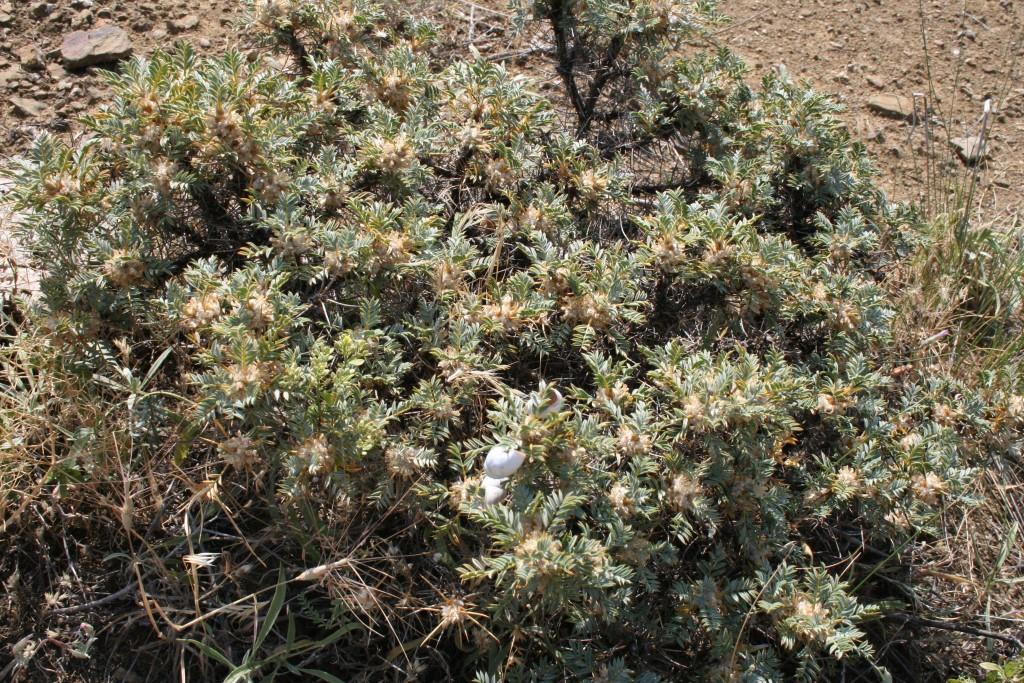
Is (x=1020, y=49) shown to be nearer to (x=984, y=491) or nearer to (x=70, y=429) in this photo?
(x=984, y=491)

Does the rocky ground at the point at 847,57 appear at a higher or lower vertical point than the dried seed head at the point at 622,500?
higher

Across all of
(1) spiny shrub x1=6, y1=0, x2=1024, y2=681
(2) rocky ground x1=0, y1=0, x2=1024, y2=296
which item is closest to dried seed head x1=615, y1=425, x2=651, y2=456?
(1) spiny shrub x1=6, y1=0, x2=1024, y2=681

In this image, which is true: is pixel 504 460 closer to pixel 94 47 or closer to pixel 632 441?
pixel 632 441

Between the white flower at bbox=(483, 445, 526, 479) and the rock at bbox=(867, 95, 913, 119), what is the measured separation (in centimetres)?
288

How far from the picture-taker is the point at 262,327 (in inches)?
76.4

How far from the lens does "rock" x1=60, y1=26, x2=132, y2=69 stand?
11.1ft

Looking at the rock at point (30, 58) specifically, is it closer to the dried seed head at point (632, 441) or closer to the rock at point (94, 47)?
the rock at point (94, 47)

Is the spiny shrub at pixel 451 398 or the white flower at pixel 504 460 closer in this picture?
the white flower at pixel 504 460

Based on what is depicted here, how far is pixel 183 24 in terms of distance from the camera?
141 inches

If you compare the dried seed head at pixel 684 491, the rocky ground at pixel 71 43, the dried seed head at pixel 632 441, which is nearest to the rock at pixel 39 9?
the rocky ground at pixel 71 43

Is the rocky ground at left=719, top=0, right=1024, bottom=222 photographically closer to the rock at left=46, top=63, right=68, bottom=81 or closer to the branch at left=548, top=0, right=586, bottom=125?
the branch at left=548, top=0, right=586, bottom=125

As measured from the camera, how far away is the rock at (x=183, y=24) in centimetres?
358

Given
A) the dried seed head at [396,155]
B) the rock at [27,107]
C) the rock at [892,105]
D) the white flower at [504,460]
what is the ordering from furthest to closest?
the rock at [892,105], the rock at [27,107], the dried seed head at [396,155], the white flower at [504,460]

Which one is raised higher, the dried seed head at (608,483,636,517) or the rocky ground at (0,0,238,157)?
the rocky ground at (0,0,238,157)
